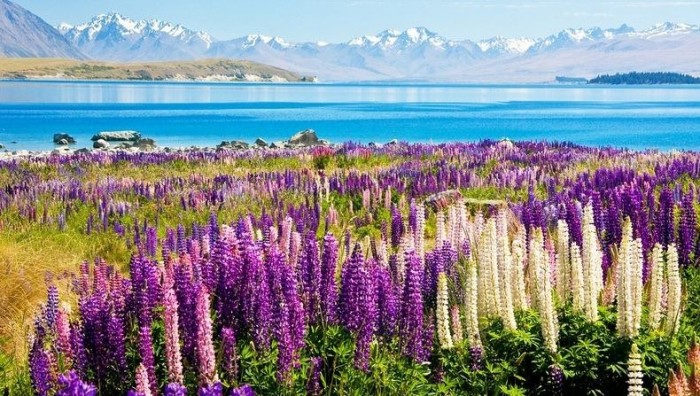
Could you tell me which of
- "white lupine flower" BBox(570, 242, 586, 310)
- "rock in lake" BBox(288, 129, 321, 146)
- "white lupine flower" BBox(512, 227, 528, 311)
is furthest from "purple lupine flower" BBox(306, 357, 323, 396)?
"rock in lake" BBox(288, 129, 321, 146)

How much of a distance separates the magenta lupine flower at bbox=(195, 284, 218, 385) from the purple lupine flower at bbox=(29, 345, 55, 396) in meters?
0.78

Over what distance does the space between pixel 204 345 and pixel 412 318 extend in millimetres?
1470

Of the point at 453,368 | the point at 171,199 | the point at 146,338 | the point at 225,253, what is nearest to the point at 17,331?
the point at 225,253

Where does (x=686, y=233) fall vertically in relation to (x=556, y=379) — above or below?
above

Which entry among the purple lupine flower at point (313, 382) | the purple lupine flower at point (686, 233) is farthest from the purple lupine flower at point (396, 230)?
the purple lupine flower at point (313, 382)

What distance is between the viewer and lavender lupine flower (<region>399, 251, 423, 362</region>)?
4.94 metres

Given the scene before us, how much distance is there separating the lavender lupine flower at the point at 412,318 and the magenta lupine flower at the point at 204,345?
134 centimetres

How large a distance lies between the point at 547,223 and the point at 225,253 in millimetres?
5318

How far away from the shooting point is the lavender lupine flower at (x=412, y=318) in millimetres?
4938

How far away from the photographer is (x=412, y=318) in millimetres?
5031

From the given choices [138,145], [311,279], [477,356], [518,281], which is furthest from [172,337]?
[138,145]

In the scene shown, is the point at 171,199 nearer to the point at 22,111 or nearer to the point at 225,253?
the point at 225,253

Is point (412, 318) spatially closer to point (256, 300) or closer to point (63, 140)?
point (256, 300)

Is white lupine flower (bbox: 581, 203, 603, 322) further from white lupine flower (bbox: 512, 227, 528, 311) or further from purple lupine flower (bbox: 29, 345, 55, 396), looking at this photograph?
A: purple lupine flower (bbox: 29, 345, 55, 396)
